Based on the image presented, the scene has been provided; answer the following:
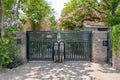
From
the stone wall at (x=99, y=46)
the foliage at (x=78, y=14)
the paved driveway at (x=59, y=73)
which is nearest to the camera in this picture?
the paved driveway at (x=59, y=73)

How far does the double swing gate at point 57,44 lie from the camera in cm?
1083

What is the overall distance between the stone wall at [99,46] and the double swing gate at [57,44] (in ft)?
0.90

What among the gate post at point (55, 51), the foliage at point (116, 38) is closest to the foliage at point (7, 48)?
the gate post at point (55, 51)

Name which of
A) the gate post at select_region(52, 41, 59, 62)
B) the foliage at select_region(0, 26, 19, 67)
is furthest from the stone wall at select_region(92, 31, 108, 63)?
the foliage at select_region(0, 26, 19, 67)

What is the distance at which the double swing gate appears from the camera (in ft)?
35.5

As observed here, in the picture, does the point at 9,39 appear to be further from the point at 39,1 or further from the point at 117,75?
the point at 117,75

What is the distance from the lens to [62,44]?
10930 mm

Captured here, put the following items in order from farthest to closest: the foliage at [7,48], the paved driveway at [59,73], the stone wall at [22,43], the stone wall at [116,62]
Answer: the stone wall at [22,43]
the stone wall at [116,62]
the foliage at [7,48]
the paved driveway at [59,73]

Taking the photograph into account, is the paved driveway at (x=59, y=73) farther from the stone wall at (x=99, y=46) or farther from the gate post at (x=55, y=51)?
the stone wall at (x=99, y=46)

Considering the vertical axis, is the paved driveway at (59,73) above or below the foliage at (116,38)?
below

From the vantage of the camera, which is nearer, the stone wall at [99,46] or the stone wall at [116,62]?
the stone wall at [116,62]

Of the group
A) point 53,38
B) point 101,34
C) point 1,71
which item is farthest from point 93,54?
point 1,71

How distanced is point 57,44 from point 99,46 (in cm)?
223

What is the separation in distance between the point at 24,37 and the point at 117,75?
512 centimetres
